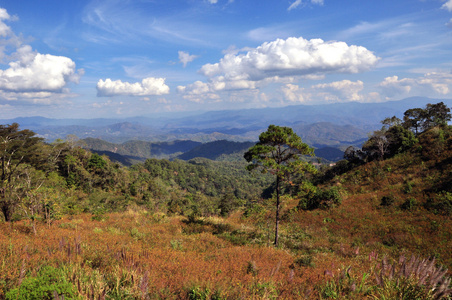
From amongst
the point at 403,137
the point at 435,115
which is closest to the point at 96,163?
the point at 403,137

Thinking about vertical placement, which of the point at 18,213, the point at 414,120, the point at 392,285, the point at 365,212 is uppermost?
the point at 414,120

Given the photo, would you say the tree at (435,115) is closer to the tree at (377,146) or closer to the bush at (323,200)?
the tree at (377,146)

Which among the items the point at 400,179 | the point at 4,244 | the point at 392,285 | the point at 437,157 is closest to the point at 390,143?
the point at 437,157

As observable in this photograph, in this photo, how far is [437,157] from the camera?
28.0 meters

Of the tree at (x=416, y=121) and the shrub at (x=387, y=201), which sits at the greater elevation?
the tree at (x=416, y=121)

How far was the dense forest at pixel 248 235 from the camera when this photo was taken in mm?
4203

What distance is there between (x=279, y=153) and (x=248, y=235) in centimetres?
621

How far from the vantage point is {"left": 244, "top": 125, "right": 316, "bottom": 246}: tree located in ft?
35.7

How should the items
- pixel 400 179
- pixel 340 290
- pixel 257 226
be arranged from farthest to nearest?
pixel 400 179 → pixel 257 226 → pixel 340 290

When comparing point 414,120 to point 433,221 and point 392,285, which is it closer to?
point 433,221

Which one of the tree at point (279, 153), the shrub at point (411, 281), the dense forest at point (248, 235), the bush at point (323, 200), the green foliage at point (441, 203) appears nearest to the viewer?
the shrub at point (411, 281)

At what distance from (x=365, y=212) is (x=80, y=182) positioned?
1797 inches

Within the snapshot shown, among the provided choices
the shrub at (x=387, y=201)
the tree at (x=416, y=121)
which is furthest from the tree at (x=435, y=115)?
the shrub at (x=387, y=201)

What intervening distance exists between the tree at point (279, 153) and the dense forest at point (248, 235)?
40cm
